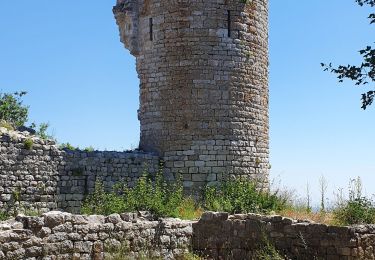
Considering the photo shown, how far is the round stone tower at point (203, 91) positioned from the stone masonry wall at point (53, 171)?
38.9 inches

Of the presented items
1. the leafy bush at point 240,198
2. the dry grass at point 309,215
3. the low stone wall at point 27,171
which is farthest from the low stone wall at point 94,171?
the dry grass at point 309,215

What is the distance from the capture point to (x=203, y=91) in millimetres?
15398

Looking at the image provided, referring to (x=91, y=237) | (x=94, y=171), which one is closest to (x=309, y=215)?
(x=94, y=171)

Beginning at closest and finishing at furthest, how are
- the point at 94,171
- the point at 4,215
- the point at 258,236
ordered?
the point at 258,236, the point at 4,215, the point at 94,171

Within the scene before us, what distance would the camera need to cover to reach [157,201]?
36.7ft

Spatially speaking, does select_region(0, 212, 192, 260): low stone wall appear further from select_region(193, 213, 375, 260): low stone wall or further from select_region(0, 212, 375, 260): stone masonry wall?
select_region(193, 213, 375, 260): low stone wall

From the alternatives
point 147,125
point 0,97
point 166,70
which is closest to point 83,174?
point 147,125

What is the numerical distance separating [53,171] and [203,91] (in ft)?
14.5

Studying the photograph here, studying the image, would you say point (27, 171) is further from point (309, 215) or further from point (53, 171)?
point (309, 215)

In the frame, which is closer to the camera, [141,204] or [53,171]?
[141,204]

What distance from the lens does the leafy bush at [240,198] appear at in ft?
43.5

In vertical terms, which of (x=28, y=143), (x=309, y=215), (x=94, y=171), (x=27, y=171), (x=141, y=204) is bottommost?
(x=309, y=215)

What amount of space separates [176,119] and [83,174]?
113 inches

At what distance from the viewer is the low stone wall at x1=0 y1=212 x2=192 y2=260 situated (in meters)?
8.38
